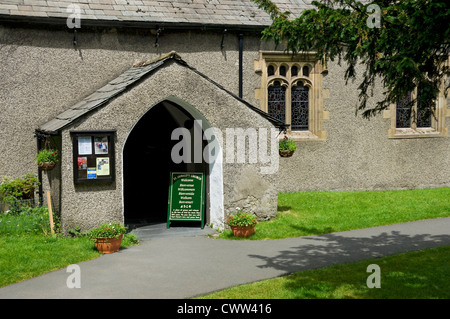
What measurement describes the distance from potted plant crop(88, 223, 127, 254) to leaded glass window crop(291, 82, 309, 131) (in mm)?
7646

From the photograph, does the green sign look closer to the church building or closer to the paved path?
the church building

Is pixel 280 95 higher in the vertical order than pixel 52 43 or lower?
lower

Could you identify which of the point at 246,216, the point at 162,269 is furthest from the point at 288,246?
the point at 162,269

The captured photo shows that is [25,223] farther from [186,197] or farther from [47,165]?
[186,197]

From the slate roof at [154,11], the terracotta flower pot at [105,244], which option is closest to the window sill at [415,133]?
the slate roof at [154,11]

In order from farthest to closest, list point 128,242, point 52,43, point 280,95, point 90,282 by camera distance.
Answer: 1. point 280,95
2. point 52,43
3. point 128,242
4. point 90,282

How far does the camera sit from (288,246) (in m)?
9.82

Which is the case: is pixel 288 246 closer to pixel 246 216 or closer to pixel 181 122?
pixel 246 216

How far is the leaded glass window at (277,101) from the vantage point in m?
15.2

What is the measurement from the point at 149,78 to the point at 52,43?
11.3ft

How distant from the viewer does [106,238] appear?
929 centimetres

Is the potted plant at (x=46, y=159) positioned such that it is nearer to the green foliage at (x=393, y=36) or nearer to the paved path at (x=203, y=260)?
the paved path at (x=203, y=260)

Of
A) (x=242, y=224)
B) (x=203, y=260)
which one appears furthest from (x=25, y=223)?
(x=242, y=224)

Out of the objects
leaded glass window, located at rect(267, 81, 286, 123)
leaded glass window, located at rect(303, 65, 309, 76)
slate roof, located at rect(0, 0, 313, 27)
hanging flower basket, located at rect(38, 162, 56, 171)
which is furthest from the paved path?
leaded glass window, located at rect(303, 65, 309, 76)
